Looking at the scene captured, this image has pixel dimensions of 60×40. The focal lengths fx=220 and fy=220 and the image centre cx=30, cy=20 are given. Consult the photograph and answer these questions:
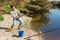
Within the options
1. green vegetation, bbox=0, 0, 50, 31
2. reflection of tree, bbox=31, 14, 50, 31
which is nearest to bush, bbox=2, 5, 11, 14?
green vegetation, bbox=0, 0, 50, 31

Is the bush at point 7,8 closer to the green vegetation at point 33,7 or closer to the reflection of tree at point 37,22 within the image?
the green vegetation at point 33,7

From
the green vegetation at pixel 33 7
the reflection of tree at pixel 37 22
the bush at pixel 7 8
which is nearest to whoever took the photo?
the reflection of tree at pixel 37 22

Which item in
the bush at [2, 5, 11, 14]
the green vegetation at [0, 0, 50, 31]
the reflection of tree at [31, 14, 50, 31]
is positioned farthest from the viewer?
the green vegetation at [0, 0, 50, 31]

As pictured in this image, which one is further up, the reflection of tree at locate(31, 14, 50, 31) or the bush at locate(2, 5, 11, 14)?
the bush at locate(2, 5, 11, 14)

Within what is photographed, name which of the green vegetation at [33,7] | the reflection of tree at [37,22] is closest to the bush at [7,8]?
the green vegetation at [33,7]

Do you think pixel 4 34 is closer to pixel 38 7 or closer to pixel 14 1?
pixel 14 1

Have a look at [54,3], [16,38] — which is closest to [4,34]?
[16,38]

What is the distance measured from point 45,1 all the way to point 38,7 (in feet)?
14.2

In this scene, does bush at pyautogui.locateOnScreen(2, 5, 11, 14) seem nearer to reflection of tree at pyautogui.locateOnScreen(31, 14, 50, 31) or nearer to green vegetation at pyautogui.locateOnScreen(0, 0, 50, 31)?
green vegetation at pyautogui.locateOnScreen(0, 0, 50, 31)

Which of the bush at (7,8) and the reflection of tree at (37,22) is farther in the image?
the bush at (7,8)

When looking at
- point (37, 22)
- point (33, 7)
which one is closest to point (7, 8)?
point (37, 22)

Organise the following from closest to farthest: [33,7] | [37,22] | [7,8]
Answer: [37,22]
[7,8]
[33,7]

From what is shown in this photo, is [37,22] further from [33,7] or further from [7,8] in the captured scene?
[33,7]

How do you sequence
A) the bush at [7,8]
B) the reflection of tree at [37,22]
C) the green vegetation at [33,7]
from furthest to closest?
the green vegetation at [33,7] < the bush at [7,8] < the reflection of tree at [37,22]
